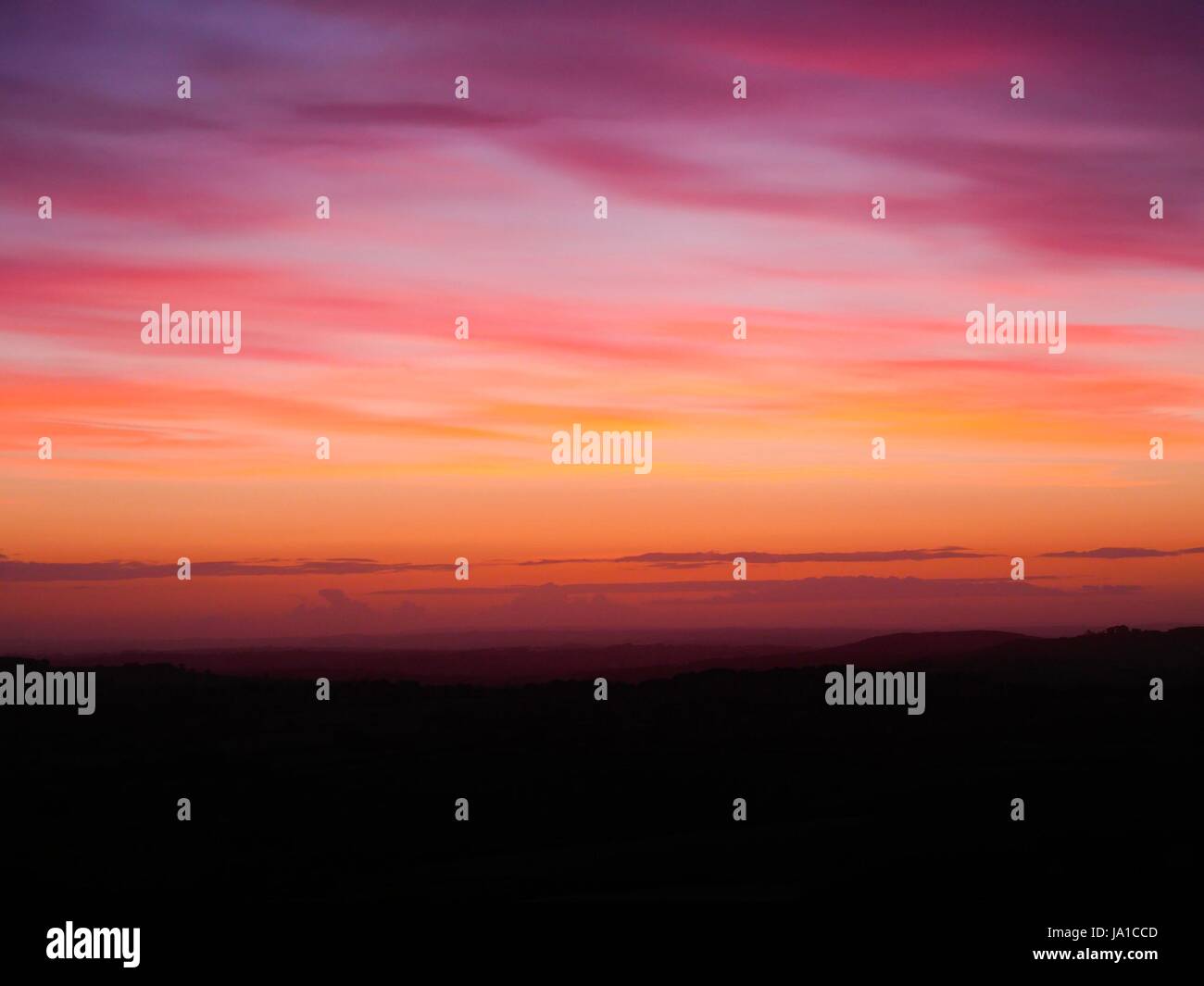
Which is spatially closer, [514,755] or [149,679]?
[514,755]

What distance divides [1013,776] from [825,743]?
906 cm

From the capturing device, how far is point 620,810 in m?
36.8

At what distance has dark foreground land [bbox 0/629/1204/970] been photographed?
23.7m

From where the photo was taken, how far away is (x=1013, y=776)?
39.2m

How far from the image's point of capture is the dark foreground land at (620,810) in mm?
23734
